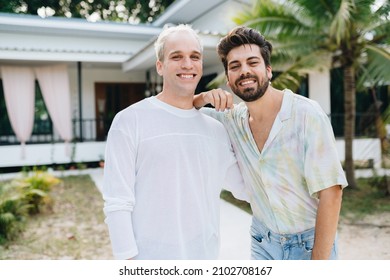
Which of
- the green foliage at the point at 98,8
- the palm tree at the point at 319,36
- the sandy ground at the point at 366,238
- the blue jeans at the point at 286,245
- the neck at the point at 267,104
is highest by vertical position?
the green foliage at the point at 98,8

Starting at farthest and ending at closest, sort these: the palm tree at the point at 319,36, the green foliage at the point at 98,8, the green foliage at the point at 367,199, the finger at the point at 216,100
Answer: the green foliage at the point at 98,8
the green foliage at the point at 367,199
the palm tree at the point at 319,36
the finger at the point at 216,100

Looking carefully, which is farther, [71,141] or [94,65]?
[94,65]

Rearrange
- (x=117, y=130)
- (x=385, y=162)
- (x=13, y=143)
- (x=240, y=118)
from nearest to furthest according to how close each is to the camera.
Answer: (x=117, y=130) → (x=240, y=118) → (x=385, y=162) → (x=13, y=143)

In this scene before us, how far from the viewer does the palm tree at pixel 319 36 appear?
6066 mm

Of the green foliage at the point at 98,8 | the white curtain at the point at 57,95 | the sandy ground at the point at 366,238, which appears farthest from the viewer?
the green foliage at the point at 98,8

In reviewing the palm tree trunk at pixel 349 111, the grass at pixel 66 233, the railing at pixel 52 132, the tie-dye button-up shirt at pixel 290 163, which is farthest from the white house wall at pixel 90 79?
the tie-dye button-up shirt at pixel 290 163

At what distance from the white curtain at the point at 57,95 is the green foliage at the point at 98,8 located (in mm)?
7554

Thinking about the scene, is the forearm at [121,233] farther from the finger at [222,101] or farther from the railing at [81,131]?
the railing at [81,131]

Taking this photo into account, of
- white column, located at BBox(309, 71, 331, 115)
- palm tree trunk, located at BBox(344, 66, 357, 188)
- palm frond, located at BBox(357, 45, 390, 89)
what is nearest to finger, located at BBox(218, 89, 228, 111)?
palm frond, located at BBox(357, 45, 390, 89)

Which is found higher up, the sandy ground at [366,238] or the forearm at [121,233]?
the forearm at [121,233]
